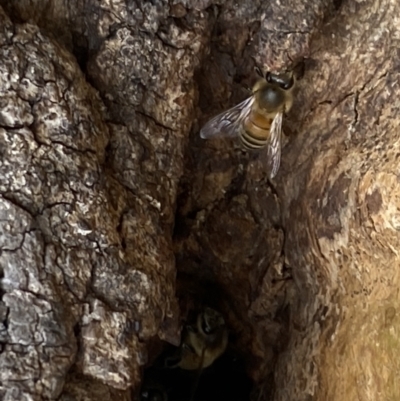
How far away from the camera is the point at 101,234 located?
60.1 inches

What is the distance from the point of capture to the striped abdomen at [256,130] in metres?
1.91

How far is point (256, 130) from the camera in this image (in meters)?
1.91

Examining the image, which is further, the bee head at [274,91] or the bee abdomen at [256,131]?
the bee abdomen at [256,131]

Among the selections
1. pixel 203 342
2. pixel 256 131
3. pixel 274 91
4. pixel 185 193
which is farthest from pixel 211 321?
pixel 274 91

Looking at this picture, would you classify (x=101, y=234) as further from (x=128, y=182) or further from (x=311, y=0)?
(x=311, y=0)

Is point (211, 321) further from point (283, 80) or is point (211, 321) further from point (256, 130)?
point (283, 80)

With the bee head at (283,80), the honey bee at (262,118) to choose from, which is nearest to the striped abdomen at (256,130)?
the honey bee at (262,118)

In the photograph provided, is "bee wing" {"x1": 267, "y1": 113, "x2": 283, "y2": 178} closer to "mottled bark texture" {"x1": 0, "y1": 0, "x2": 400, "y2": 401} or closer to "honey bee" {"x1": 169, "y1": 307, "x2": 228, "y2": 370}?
"mottled bark texture" {"x1": 0, "y1": 0, "x2": 400, "y2": 401}

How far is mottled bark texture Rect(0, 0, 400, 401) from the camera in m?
1.46

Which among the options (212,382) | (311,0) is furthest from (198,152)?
(212,382)

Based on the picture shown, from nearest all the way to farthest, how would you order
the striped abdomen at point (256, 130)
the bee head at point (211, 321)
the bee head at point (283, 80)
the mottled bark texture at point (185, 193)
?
the mottled bark texture at point (185, 193) → the bee head at point (283, 80) → the striped abdomen at point (256, 130) → the bee head at point (211, 321)

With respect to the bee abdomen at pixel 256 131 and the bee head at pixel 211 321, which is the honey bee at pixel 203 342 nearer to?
the bee head at pixel 211 321

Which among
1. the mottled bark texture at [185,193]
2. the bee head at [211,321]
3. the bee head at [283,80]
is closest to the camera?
the mottled bark texture at [185,193]

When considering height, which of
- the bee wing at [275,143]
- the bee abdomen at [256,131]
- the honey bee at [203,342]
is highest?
the bee abdomen at [256,131]
